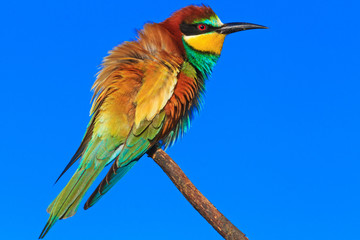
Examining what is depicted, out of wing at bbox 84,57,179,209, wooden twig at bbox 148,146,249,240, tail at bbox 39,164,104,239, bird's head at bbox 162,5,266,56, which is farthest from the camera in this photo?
bird's head at bbox 162,5,266,56

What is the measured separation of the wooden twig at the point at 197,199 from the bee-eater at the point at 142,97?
17cm

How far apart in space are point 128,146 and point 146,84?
1.38 ft

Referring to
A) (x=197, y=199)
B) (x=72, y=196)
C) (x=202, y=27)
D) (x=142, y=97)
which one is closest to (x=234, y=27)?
(x=202, y=27)

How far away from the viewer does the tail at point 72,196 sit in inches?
107

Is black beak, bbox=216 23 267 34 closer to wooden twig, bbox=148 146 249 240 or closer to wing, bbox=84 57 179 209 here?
wing, bbox=84 57 179 209

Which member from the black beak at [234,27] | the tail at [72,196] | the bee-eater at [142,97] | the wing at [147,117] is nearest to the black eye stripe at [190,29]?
the bee-eater at [142,97]

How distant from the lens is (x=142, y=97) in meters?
2.86

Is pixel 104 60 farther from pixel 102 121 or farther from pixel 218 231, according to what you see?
pixel 218 231

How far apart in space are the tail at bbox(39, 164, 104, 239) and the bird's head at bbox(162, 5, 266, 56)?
1.13 metres

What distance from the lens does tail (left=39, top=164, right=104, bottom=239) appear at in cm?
271

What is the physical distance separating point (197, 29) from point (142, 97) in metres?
0.78

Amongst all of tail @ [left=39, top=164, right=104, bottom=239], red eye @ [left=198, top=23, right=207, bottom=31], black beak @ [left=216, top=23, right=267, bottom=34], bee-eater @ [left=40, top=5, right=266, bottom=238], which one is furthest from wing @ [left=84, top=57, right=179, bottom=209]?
black beak @ [left=216, top=23, right=267, bottom=34]

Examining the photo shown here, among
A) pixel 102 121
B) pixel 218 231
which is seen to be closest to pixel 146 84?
pixel 102 121

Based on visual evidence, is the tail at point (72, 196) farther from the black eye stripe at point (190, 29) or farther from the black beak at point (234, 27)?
the black beak at point (234, 27)
